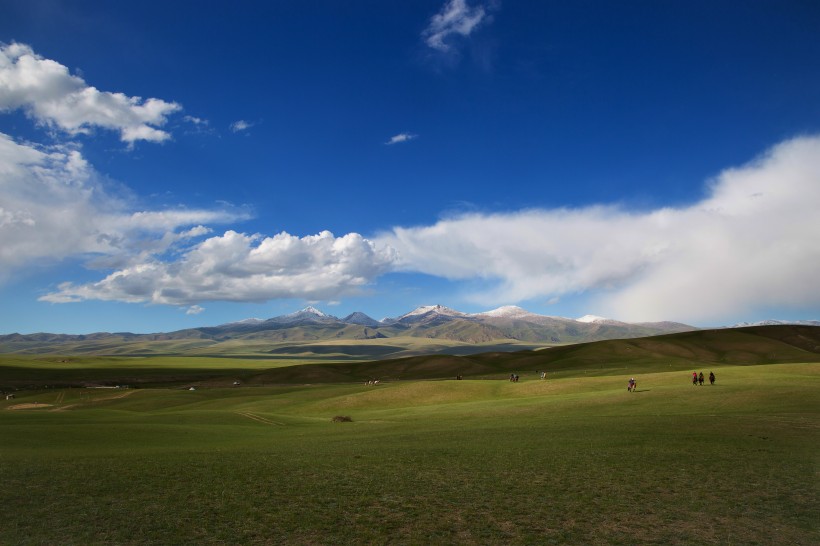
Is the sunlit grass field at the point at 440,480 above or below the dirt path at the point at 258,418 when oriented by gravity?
above

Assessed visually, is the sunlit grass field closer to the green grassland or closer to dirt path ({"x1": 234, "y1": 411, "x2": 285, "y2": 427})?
the green grassland

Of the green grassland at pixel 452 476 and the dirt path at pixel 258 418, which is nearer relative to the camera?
the green grassland at pixel 452 476

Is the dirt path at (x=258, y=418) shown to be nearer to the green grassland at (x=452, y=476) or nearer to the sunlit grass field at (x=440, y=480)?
the green grassland at (x=452, y=476)

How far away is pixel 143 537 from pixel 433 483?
34.6 feet

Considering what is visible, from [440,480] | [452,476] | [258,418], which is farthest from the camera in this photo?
[258,418]

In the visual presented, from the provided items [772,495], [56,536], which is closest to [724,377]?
[772,495]

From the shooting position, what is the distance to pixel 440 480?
68.6ft

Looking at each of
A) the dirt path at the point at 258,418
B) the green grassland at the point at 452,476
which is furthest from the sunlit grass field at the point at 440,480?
the dirt path at the point at 258,418

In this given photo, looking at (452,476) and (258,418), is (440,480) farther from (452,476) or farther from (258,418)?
(258,418)

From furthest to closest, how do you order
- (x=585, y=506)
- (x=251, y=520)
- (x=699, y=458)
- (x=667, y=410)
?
(x=667, y=410) < (x=699, y=458) < (x=585, y=506) < (x=251, y=520)

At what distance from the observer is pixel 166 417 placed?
57000 mm

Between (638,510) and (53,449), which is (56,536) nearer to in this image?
(638,510)

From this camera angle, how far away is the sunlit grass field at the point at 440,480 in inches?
565

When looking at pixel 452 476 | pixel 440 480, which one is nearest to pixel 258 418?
pixel 452 476
